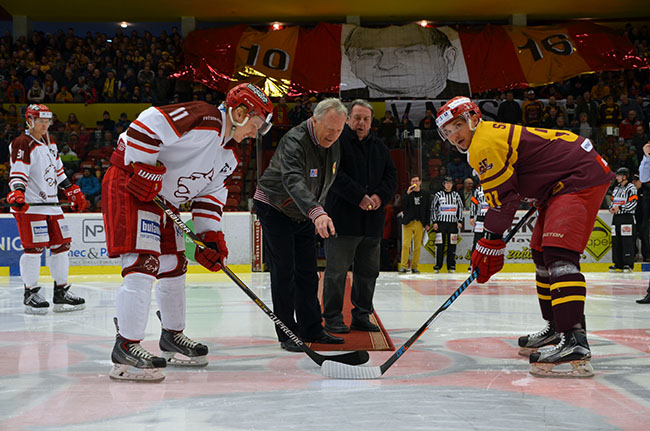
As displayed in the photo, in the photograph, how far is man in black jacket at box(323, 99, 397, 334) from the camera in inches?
165

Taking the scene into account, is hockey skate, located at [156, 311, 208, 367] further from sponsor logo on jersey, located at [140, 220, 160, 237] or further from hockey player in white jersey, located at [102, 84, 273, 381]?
sponsor logo on jersey, located at [140, 220, 160, 237]

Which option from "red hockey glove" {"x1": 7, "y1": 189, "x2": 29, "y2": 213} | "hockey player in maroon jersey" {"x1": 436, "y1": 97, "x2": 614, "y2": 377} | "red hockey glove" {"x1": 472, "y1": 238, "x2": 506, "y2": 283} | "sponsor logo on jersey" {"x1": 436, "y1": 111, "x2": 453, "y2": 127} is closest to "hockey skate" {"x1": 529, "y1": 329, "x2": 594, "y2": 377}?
"hockey player in maroon jersey" {"x1": 436, "y1": 97, "x2": 614, "y2": 377}

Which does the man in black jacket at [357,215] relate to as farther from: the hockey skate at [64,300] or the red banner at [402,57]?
the red banner at [402,57]

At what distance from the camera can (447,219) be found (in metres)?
9.96

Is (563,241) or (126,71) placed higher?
(126,71)

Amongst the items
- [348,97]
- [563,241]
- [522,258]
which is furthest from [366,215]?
[348,97]

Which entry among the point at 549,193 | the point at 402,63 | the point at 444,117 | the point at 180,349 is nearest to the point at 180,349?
the point at 180,349

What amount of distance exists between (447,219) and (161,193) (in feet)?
24.0

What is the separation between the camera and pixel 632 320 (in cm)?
478

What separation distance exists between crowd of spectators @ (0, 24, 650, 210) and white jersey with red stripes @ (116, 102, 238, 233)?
7.03 metres

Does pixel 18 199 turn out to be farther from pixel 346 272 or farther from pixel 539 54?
pixel 539 54

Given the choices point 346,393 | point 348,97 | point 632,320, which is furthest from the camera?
point 348,97

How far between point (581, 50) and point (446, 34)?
3.02 m

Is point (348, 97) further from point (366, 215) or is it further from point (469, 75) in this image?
point (366, 215)
